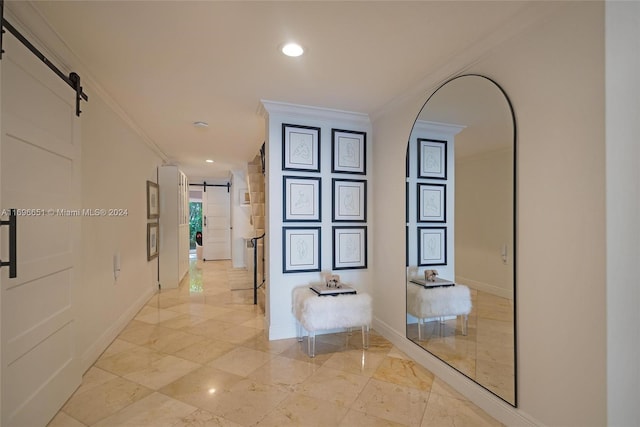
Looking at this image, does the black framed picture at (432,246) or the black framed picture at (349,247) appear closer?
the black framed picture at (432,246)

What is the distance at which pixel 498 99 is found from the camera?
6.41 feet

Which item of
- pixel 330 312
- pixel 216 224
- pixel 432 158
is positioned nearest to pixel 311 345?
pixel 330 312

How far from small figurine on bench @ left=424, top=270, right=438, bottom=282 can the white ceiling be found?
1.56 m

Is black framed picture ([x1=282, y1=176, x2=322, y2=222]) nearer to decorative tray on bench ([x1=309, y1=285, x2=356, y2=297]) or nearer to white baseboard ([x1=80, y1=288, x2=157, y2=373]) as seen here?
decorative tray on bench ([x1=309, y1=285, x2=356, y2=297])

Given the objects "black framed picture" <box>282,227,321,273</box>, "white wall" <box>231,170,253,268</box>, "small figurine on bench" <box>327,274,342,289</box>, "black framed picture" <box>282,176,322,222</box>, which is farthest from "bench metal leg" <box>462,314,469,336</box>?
"white wall" <box>231,170,253,268</box>

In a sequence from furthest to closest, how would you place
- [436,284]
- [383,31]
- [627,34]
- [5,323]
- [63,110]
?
[436,284] < [63,110] < [383,31] < [5,323] < [627,34]

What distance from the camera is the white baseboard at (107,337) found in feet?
8.34

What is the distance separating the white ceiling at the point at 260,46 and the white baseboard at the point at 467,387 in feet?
7.29

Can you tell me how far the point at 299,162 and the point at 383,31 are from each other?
157 cm

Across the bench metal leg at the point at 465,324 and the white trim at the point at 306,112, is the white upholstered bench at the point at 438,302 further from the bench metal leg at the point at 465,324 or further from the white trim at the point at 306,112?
the white trim at the point at 306,112

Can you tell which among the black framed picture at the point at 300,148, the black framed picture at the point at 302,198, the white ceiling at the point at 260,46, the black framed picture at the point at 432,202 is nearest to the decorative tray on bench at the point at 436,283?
the black framed picture at the point at 432,202

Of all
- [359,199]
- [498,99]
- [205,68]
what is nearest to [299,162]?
[359,199]

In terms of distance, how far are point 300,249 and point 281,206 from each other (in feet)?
1.58

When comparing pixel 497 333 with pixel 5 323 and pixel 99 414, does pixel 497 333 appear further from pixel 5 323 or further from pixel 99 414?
pixel 5 323
